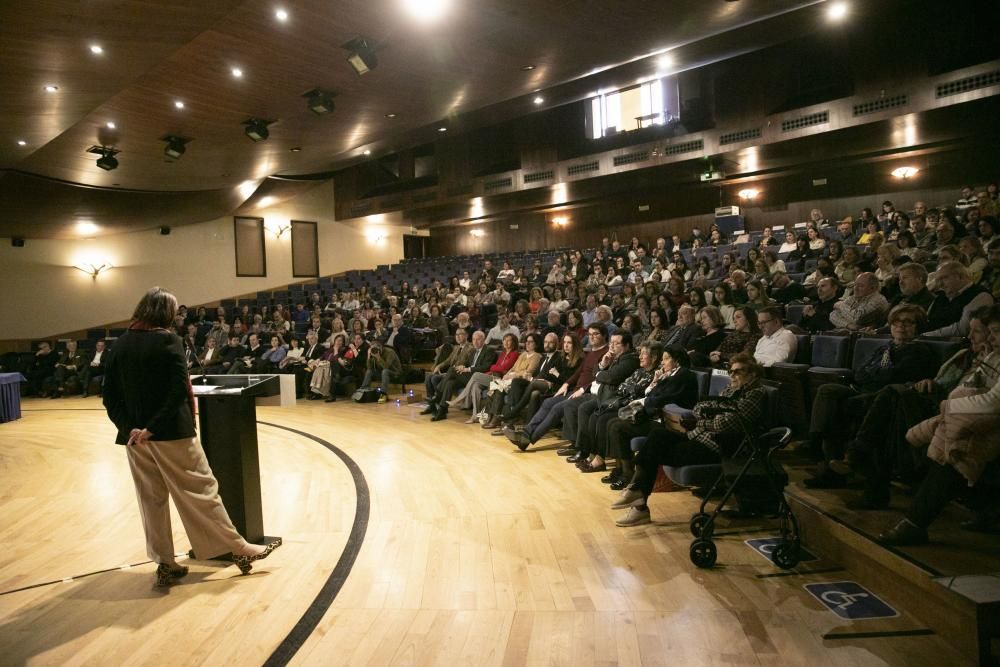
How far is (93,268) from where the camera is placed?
12.4 metres

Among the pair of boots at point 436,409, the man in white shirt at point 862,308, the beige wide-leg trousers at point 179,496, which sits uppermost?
the man in white shirt at point 862,308

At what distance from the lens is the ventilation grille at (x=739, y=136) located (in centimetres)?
1055

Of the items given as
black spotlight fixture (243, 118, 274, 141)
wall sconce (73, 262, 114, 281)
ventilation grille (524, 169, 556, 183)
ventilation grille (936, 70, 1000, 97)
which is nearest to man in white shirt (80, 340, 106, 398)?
wall sconce (73, 262, 114, 281)

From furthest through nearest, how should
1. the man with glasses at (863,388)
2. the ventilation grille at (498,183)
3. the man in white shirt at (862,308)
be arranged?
the ventilation grille at (498,183) → the man in white shirt at (862,308) → the man with glasses at (863,388)

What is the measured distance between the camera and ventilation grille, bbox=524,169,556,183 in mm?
13109

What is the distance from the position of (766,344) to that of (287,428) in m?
4.45

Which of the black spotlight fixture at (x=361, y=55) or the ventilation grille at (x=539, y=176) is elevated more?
the ventilation grille at (x=539, y=176)

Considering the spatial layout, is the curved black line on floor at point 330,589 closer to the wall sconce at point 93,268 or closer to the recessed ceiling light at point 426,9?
the recessed ceiling light at point 426,9

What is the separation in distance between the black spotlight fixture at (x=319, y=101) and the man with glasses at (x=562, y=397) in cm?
434

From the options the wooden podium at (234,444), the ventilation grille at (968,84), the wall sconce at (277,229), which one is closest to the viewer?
the wooden podium at (234,444)

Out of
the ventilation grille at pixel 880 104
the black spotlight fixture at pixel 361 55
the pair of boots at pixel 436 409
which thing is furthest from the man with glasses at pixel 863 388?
the ventilation grille at pixel 880 104

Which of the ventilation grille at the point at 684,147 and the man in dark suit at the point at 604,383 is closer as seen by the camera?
the man in dark suit at the point at 604,383

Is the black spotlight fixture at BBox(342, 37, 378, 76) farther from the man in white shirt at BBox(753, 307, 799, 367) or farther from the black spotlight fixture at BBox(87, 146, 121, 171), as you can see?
the man in white shirt at BBox(753, 307, 799, 367)

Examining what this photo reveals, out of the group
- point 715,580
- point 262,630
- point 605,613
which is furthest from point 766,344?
point 262,630
